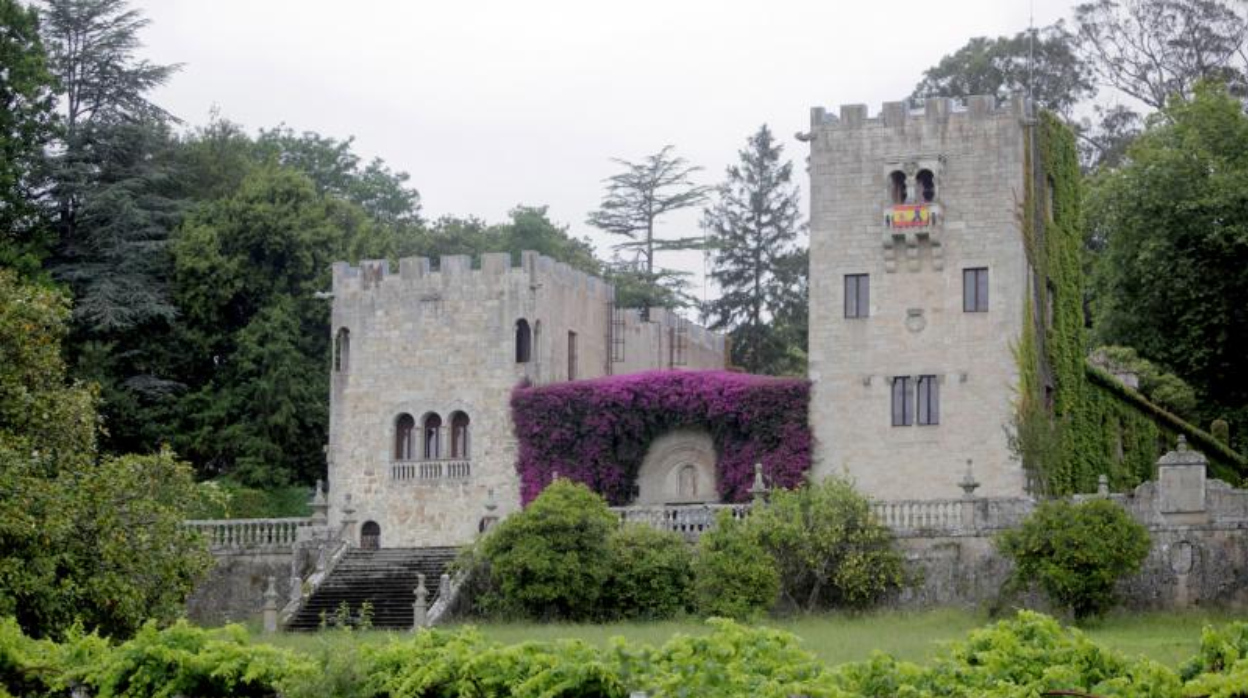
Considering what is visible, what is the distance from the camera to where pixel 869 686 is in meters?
16.6

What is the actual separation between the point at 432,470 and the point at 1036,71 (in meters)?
31.6

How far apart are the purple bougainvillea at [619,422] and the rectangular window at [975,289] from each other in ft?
14.6

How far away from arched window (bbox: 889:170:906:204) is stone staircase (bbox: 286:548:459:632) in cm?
1150

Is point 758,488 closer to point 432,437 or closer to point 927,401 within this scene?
point 927,401

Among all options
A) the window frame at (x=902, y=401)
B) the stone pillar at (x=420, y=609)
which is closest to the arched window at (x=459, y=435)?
the stone pillar at (x=420, y=609)

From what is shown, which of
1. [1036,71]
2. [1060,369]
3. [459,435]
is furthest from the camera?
[1036,71]

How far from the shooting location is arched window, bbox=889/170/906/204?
45562 millimetres

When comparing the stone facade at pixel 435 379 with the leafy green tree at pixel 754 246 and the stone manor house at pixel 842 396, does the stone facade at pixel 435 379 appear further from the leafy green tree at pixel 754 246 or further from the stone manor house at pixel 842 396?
the leafy green tree at pixel 754 246

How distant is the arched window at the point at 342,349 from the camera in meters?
50.1

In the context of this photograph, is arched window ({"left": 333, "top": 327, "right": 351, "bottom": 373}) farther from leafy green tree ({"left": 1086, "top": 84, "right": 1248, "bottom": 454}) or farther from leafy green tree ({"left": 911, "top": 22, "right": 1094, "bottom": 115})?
leafy green tree ({"left": 911, "top": 22, "right": 1094, "bottom": 115})

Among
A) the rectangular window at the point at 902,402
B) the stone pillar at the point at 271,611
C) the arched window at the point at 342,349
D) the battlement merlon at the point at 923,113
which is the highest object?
the battlement merlon at the point at 923,113

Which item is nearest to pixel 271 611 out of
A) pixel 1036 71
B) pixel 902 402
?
pixel 902 402

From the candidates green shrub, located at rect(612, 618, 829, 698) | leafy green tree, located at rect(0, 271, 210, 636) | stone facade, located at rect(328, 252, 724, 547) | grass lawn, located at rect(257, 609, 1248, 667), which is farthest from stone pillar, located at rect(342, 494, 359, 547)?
green shrub, located at rect(612, 618, 829, 698)

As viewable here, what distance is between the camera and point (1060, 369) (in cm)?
4700
